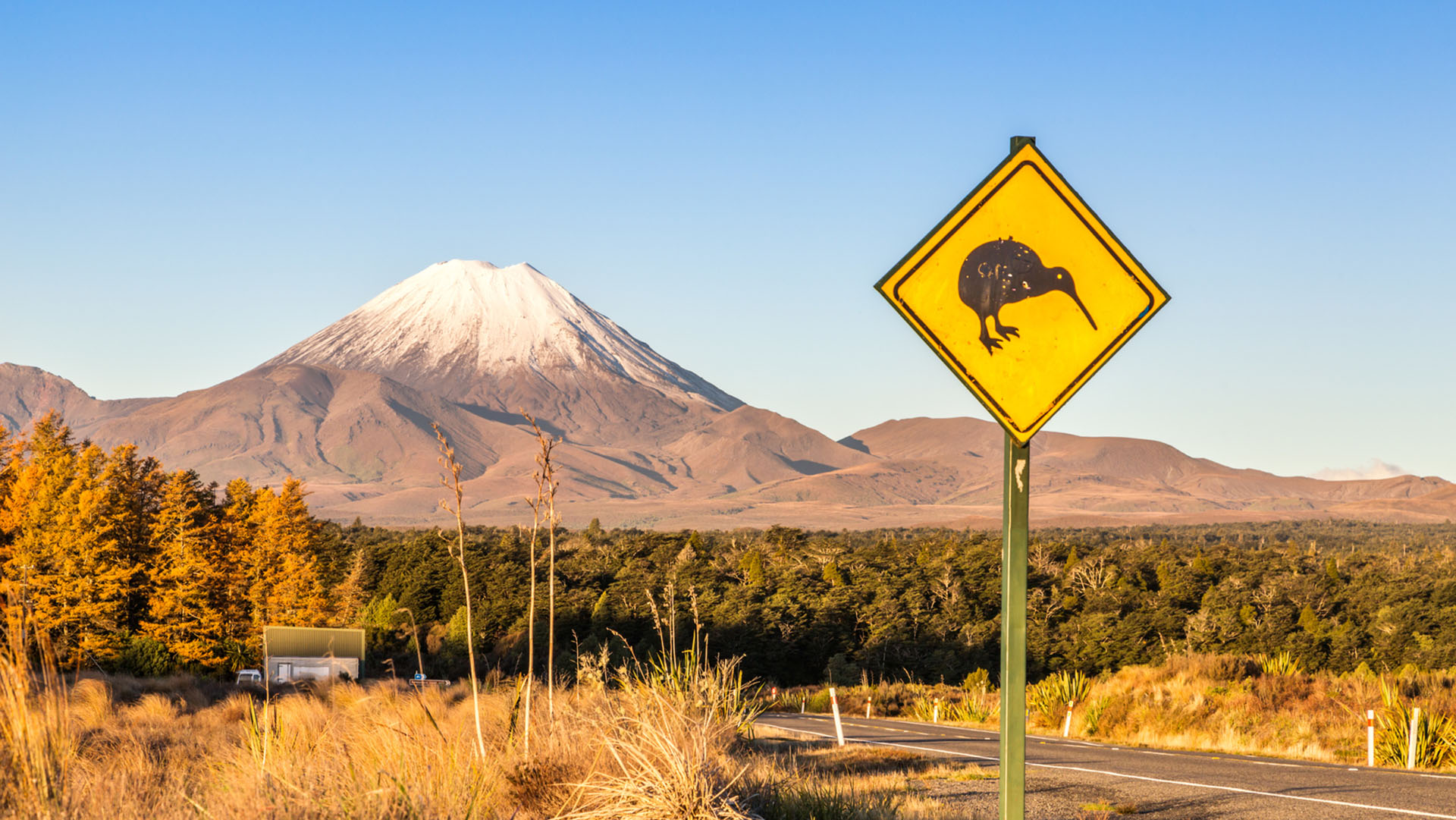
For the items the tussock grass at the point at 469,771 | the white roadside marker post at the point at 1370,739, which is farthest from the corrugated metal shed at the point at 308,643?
the tussock grass at the point at 469,771

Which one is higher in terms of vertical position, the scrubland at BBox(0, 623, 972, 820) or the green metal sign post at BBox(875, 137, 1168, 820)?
the green metal sign post at BBox(875, 137, 1168, 820)

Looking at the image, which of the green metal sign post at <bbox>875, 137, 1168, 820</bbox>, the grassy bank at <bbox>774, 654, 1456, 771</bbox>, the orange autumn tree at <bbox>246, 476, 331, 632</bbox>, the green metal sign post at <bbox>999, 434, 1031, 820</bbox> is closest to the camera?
the green metal sign post at <bbox>999, 434, 1031, 820</bbox>

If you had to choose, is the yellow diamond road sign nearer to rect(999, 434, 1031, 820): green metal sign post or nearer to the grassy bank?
rect(999, 434, 1031, 820): green metal sign post

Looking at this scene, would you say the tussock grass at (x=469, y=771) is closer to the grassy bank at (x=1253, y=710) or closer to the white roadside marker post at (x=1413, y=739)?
the grassy bank at (x=1253, y=710)

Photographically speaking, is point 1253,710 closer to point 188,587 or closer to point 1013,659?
→ point 1013,659

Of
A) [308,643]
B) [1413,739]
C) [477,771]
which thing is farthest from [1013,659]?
[308,643]

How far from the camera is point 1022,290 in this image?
354cm

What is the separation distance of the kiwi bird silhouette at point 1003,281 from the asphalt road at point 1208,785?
6111 mm

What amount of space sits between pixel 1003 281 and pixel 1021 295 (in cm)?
7

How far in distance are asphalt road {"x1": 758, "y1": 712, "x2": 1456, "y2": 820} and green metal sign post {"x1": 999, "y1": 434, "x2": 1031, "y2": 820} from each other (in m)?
5.71

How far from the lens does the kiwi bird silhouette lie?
351 cm

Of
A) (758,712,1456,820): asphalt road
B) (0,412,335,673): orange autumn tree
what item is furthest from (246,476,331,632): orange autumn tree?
(758,712,1456,820): asphalt road

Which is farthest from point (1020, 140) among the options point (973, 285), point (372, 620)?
point (372, 620)

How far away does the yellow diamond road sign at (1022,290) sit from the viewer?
11.4ft
